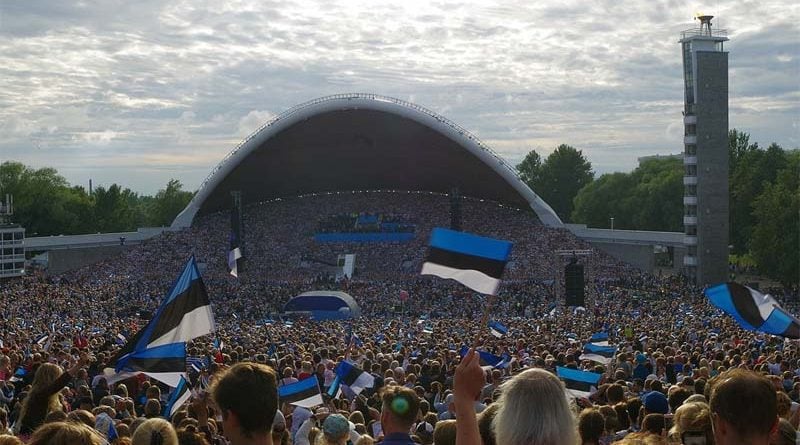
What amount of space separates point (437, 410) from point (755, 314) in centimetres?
539

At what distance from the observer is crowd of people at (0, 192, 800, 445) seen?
3.66m

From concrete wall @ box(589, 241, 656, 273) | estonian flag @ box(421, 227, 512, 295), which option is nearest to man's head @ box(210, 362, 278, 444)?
estonian flag @ box(421, 227, 512, 295)

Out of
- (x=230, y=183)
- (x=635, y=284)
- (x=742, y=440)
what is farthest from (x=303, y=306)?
(x=742, y=440)

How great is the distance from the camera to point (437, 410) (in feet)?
30.3

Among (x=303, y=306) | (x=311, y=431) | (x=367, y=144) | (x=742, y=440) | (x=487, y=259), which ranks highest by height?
(x=367, y=144)

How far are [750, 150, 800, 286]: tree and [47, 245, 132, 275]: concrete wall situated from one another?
122ft

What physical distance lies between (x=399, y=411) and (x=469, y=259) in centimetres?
130

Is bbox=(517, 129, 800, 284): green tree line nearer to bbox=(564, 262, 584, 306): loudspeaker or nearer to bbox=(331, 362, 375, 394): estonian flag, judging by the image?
bbox=(564, 262, 584, 306): loudspeaker

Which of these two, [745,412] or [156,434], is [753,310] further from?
[156,434]

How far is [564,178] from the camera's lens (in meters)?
97.4

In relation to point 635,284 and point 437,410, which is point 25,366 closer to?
point 437,410

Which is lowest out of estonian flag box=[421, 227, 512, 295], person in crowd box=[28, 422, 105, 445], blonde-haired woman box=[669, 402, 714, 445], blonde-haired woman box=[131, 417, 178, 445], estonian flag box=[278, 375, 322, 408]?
estonian flag box=[278, 375, 322, 408]

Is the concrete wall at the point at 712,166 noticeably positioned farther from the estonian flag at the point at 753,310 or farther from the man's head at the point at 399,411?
the man's head at the point at 399,411

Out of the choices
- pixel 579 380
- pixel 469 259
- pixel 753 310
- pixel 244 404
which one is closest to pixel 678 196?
pixel 753 310
